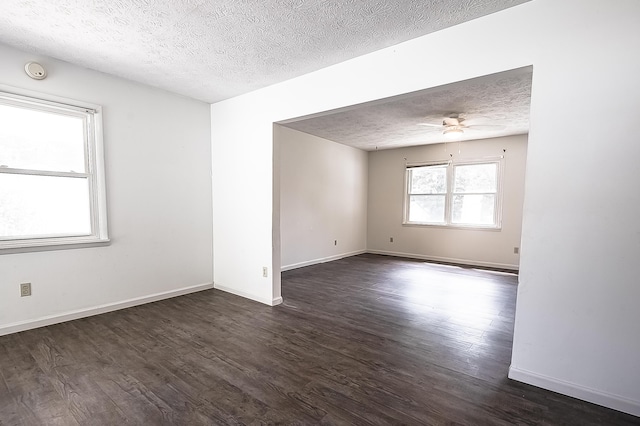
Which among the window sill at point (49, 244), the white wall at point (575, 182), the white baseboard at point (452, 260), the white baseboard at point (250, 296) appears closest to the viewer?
the white wall at point (575, 182)

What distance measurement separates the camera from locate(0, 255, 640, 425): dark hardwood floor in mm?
1603

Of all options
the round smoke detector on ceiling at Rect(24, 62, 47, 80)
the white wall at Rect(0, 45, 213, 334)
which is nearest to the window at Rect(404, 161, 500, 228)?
the white wall at Rect(0, 45, 213, 334)

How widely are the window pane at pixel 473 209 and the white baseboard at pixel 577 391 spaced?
14.0 ft

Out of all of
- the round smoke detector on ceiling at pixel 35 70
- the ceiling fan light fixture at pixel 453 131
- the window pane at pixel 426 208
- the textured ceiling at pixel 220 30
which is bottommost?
the window pane at pixel 426 208

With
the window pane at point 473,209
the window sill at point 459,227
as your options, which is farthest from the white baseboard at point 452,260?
the window pane at point 473,209

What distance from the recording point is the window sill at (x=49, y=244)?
2469 millimetres

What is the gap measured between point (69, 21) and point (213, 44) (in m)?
0.99

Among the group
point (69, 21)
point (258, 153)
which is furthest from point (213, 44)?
point (258, 153)

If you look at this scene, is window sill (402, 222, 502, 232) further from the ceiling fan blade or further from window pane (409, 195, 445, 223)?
the ceiling fan blade

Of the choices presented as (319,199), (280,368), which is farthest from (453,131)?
(280,368)

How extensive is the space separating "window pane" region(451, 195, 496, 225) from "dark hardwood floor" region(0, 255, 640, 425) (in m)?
2.56

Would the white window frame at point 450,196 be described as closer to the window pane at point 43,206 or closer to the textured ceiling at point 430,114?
the textured ceiling at point 430,114

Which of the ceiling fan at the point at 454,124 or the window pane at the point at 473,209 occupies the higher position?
the ceiling fan at the point at 454,124

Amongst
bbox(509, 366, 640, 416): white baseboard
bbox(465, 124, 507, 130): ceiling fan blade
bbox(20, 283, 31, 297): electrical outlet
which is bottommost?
bbox(509, 366, 640, 416): white baseboard
